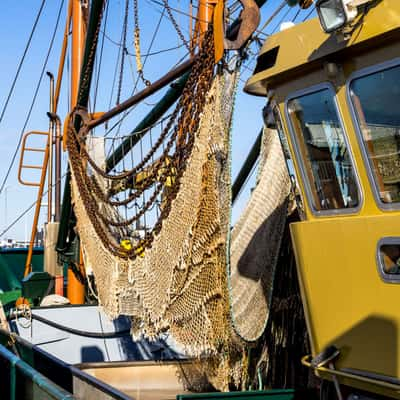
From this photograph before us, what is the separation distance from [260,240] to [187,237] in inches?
29.5

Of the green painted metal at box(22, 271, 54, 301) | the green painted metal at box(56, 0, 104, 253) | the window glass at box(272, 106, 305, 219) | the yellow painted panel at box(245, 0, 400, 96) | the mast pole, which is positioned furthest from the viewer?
the green painted metal at box(22, 271, 54, 301)

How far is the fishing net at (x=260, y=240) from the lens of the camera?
4803 mm

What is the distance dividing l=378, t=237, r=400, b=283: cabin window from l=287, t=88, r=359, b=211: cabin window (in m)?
0.29

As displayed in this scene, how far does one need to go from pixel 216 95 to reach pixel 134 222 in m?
1.99

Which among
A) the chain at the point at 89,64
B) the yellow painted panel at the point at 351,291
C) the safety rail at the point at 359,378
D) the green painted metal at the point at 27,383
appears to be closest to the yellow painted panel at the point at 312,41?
the yellow painted panel at the point at 351,291

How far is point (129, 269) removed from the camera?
17.7ft

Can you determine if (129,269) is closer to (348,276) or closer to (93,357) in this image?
(348,276)

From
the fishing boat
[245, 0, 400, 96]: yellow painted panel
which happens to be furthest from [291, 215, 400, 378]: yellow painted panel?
[245, 0, 400, 96]: yellow painted panel

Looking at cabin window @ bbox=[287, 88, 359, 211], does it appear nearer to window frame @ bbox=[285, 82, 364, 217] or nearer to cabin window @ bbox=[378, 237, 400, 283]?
window frame @ bbox=[285, 82, 364, 217]

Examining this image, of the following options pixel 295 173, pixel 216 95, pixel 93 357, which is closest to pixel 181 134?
pixel 216 95

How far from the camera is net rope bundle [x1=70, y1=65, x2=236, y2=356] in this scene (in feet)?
13.8

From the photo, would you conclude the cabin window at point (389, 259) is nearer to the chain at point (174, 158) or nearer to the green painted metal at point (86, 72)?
Result: the chain at point (174, 158)

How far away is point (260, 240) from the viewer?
4.93 meters

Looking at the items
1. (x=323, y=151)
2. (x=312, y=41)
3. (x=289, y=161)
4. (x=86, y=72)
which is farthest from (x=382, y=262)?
(x=86, y=72)
